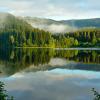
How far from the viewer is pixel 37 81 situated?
39.7 m

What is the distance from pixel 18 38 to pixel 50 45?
19828 millimetres

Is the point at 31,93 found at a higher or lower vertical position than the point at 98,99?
lower

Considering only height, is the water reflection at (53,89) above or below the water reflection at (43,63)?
above

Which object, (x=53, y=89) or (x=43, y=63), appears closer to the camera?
(x=53, y=89)

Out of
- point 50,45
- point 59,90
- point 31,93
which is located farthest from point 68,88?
point 50,45

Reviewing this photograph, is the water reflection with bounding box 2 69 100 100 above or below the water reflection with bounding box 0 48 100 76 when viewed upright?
above

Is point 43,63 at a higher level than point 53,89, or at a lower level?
lower

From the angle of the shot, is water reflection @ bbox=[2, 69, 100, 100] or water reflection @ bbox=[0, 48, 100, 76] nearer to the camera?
water reflection @ bbox=[2, 69, 100, 100]

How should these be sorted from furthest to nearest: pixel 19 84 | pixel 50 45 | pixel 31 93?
1. pixel 50 45
2. pixel 19 84
3. pixel 31 93

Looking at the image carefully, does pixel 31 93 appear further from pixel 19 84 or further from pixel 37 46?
pixel 37 46

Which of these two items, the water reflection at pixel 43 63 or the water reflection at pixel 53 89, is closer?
the water reflection at pixel 53 89

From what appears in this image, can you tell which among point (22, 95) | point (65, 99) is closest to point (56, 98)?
point (65, 99)

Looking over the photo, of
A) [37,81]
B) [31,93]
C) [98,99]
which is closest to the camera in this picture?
[98,99]

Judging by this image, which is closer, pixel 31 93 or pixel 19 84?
pixel 31 93
